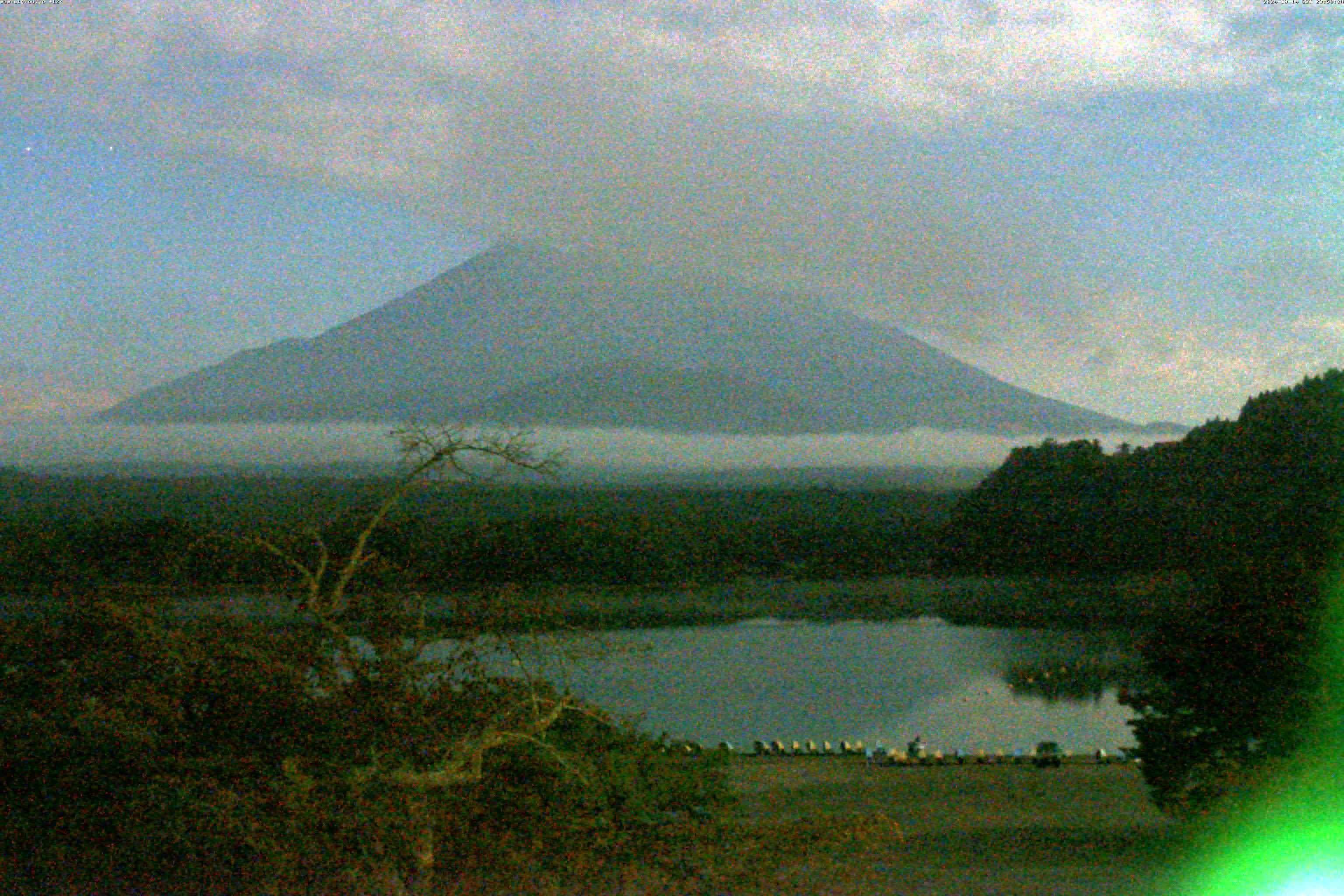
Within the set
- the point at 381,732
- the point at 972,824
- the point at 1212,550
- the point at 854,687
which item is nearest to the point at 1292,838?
the point at 972,824

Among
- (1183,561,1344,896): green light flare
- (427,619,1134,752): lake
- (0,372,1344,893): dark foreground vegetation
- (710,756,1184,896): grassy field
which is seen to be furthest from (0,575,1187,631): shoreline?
(1183,561,1344,896): green light flare

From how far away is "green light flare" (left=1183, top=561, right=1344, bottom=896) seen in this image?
22.3ft

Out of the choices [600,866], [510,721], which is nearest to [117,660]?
[510,721]

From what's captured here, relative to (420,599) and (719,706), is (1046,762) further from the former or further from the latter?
(420,599)

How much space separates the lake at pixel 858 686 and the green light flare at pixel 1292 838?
7.28 m

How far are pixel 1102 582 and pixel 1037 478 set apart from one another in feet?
11.2

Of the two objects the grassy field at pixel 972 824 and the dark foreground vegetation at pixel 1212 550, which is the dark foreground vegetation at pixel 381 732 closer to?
the dark foreground vegetation at pixel 1212 550

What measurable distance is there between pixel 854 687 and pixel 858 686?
3.8 inches

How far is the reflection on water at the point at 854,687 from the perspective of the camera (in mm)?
19078

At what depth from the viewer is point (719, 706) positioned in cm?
2061

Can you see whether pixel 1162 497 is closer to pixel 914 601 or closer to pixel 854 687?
pixel 914 601

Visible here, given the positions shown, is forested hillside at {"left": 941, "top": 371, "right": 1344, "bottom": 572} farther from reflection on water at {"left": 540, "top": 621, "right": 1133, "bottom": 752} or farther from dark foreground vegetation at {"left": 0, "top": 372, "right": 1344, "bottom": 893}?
dark foreground vegetation at {"left": 0, "top": 372, "right": 1344, "bottom": 893}

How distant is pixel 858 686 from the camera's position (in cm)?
2392

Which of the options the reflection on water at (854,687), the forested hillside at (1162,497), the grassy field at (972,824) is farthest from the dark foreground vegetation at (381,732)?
the forested hillside at (1162,497)
